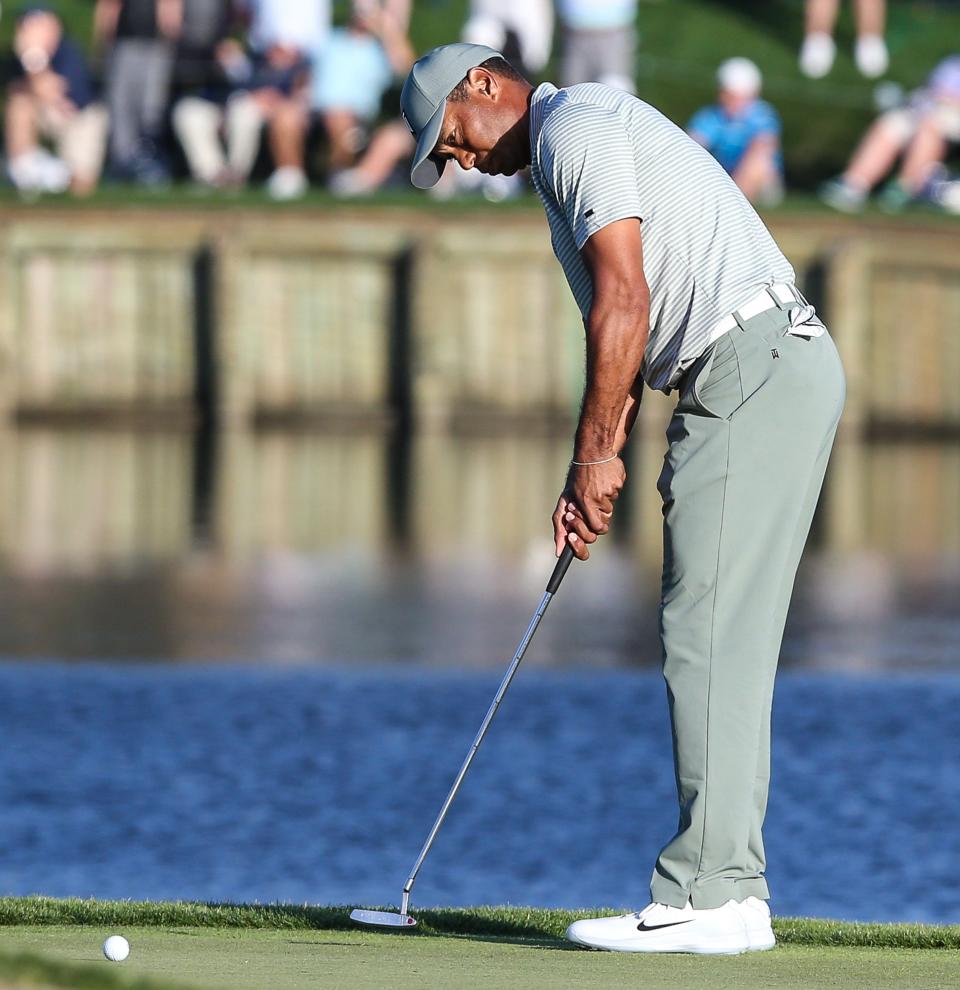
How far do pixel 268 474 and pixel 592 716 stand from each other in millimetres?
8427

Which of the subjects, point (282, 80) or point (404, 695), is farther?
point (282, 80)

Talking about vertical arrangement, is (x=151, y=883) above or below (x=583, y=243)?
below

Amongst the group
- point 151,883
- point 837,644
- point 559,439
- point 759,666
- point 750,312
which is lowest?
point 559,439

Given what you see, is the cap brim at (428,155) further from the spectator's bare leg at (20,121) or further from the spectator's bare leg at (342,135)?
the spectator's bare leg at (20,121)

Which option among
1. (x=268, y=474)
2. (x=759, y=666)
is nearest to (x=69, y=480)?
(x=268, y=474)

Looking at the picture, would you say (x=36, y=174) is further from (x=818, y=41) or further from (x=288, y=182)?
(x=818, y=41)

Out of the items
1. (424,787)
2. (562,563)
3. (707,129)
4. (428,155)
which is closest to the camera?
(428,155)

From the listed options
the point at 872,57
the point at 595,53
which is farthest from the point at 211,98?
the point at 872,57

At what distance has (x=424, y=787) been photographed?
8.94 meters

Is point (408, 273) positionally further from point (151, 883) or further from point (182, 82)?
point (151, 883)

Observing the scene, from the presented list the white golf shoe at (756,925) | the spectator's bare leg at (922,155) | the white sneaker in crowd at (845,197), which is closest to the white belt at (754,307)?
the white golf shoe at (756,925)

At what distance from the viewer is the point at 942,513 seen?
17.0 meters

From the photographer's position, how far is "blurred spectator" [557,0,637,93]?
807 inches

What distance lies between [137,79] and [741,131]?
5.02 metres
